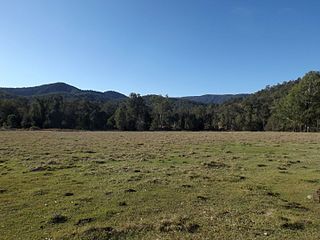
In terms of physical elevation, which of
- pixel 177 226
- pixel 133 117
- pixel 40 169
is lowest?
pixel 40 169

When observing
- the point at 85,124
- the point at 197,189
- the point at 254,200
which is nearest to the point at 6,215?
the point at 197,189

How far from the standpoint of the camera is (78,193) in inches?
614

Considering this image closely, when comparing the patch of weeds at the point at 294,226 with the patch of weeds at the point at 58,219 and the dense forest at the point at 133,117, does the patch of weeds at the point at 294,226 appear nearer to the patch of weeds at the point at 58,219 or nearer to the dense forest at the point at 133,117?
the patch of weeds at the point at 58,219

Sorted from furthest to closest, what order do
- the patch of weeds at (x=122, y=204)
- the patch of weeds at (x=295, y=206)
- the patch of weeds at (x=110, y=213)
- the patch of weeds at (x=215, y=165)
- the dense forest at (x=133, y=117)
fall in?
the dense forest at (x=133, y=117)
the patch of weeds at (x=215, y=165)
the patch of weeds at (x=122, y=204)
the patch of weeds at (x=295, y=206)
the patch of weeds at (x=110, y=213)

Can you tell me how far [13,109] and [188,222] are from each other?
5783 inches

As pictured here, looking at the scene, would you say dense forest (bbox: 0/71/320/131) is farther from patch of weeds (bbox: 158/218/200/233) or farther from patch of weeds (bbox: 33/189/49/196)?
patch of weeds (bbox: 158/218/200/233)

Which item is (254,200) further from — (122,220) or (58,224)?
(58,224)

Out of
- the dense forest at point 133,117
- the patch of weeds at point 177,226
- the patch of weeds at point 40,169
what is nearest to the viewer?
the patch of weeds at point 177,226

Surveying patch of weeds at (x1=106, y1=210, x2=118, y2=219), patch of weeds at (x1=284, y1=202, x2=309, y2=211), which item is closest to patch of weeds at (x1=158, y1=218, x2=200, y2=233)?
patch of weeds at (x1=106, y1=210, x2=118, y2=219)

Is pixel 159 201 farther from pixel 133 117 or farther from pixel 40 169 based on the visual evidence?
pixel 133 117

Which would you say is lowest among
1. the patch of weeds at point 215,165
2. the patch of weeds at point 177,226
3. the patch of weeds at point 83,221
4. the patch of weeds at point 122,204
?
the patch of weeds at point 83,221

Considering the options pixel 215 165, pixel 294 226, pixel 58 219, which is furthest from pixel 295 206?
pixel 215 165

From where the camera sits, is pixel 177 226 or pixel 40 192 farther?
pixel 40 192

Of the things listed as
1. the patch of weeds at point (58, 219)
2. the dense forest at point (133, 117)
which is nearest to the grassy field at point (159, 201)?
the patch of weeds at point (58, 219)
